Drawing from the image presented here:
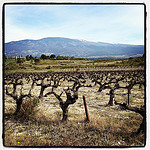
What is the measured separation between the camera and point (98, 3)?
2.99 m

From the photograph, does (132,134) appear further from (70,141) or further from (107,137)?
(70,141)

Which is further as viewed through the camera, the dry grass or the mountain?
the mountain

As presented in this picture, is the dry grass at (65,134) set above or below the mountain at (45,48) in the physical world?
below

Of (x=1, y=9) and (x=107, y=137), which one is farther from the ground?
(x=1, y=9)

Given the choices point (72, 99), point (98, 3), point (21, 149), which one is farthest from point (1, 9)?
point (72, 99)

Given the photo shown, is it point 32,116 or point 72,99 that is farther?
point 32,116

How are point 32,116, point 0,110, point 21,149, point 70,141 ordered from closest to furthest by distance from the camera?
point 21,149
point 0,110
point 70,141
point 32,116

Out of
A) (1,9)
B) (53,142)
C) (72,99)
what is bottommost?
Answer: (53,142)

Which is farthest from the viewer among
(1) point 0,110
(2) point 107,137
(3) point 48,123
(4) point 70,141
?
(3) point 48,123

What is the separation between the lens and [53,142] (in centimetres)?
368

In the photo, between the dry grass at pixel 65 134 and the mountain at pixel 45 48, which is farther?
the mountain at pixel 45 48

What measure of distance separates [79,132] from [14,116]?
3388mm

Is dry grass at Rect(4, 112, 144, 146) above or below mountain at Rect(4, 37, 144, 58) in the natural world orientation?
below

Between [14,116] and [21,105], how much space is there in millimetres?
569
